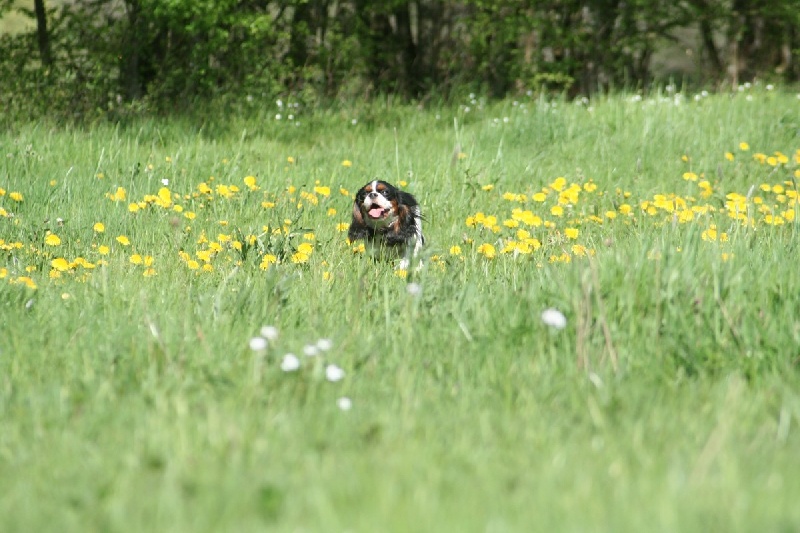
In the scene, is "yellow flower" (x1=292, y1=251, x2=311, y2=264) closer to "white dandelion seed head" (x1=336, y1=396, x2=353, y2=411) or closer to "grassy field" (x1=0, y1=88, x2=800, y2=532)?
"grassy field" (x1=0, y1=88, x2=800, y2=532)

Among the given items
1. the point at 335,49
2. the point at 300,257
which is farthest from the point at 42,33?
the point at 300,257

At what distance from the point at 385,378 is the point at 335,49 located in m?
10.4

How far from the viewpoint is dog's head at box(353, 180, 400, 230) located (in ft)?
18.7

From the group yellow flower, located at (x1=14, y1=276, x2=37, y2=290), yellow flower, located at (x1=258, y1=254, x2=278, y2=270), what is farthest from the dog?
yellow flower, located at (x1=14, y1=276, x2=37, y2=290)

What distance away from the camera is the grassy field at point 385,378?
215 cm

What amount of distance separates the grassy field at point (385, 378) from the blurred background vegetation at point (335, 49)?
176 inches

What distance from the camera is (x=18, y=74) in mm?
10438

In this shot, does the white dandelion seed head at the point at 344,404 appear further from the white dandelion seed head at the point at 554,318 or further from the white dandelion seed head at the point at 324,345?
the white dandelion seed head at the point at 554,318

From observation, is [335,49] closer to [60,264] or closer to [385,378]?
[60,264]

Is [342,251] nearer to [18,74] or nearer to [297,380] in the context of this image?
[297,380]

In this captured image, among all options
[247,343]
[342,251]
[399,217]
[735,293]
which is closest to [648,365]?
[735,293]

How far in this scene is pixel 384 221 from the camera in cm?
573

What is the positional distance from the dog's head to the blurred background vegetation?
4.38 meters

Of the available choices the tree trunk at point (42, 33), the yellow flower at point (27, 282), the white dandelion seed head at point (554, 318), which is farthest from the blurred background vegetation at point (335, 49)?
the white dandelion seed head at point (554, 318)
